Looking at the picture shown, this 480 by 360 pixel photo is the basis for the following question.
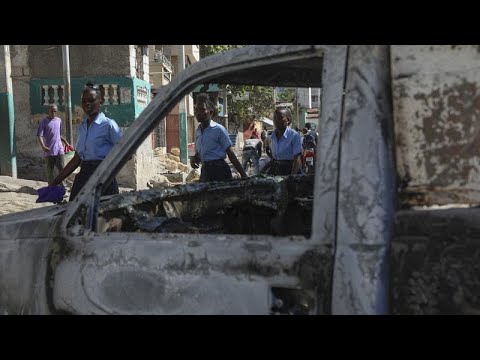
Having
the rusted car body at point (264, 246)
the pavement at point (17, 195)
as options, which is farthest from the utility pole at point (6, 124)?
the rusted car body at point (264, 246)

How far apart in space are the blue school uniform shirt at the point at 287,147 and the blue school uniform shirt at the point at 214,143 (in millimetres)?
699

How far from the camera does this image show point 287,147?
6.51 m

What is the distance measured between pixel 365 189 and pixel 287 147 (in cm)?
491

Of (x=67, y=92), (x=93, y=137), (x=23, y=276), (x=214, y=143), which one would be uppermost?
(x=67, y=92)

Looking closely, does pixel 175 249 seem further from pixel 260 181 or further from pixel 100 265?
pixel 260 181

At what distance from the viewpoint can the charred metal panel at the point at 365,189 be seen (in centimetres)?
158

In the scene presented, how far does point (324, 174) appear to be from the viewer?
1.69m

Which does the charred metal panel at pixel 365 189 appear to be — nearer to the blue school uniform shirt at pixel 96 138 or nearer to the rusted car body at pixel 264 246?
Result: the rusted car body at pixel 264 246

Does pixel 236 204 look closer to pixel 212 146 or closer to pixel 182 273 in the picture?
pixel 182 273

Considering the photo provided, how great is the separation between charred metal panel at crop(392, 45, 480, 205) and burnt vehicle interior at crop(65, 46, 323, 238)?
2.73 feet

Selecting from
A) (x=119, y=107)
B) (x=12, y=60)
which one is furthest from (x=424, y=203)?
(x=12, y=60)

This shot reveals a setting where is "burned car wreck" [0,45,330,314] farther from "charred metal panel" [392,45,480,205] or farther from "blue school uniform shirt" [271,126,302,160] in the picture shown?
"blue school uniform shirt" [271,126,302,160]

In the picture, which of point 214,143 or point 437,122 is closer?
point 437,122

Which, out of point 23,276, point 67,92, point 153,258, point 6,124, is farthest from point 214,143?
point 6,124
